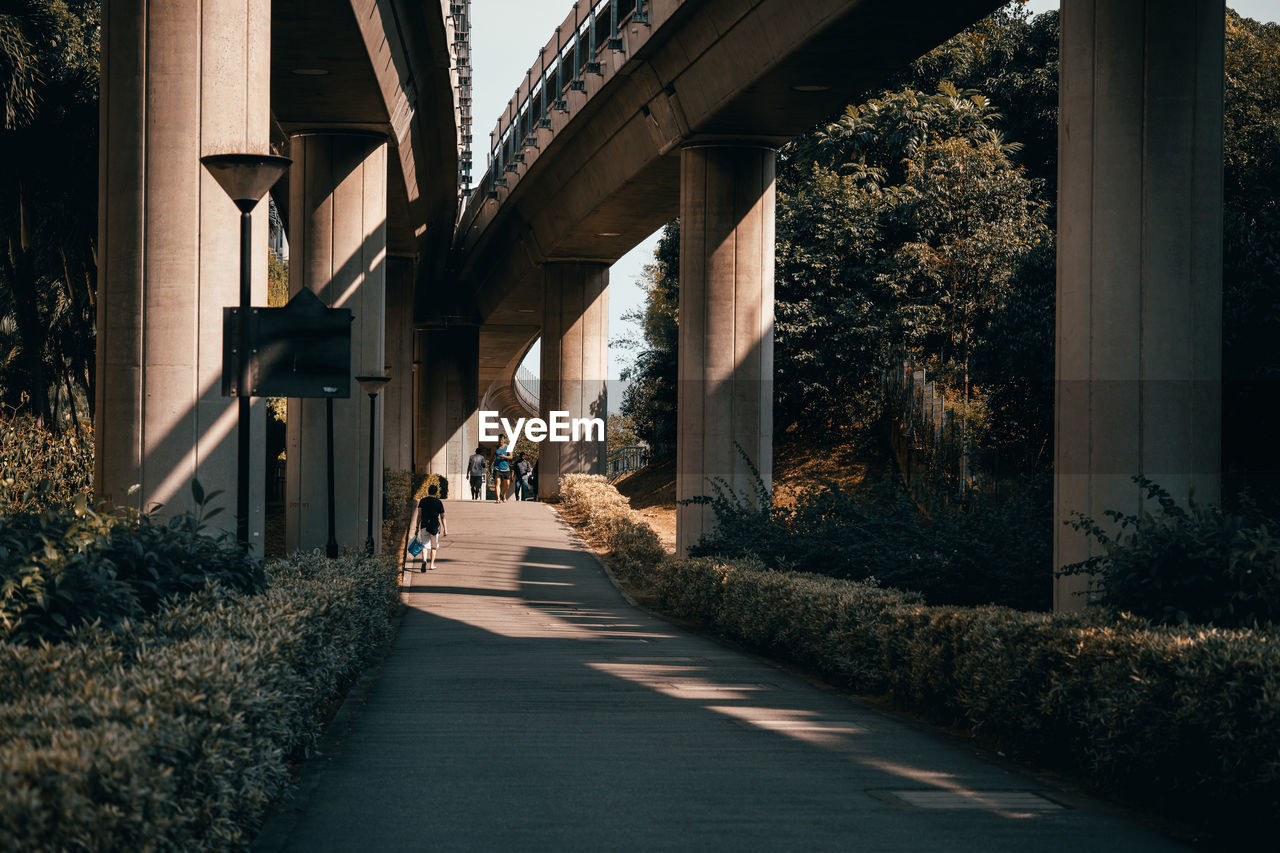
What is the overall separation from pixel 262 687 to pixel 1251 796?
14.9ft

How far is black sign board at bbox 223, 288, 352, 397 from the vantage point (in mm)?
10320

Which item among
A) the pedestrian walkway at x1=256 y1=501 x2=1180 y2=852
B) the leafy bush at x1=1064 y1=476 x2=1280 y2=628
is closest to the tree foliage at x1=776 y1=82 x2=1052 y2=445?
the pedestrian walkway at x1=256 y1=501 x2=1180 y2=852

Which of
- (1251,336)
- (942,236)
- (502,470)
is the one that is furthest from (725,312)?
(502,470)

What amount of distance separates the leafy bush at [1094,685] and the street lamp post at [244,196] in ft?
17.1

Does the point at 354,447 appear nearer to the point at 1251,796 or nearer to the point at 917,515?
the point at 917,515

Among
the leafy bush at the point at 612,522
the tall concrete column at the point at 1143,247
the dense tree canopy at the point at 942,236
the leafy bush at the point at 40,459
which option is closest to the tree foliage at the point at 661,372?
the dense tree canopy at the point at 942,236

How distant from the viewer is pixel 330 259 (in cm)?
2278

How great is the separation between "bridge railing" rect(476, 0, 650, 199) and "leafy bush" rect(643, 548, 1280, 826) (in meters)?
14.3

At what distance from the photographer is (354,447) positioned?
23.8 meters

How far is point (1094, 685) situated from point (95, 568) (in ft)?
18.2

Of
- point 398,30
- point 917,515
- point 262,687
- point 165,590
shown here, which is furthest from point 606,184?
point 262,687

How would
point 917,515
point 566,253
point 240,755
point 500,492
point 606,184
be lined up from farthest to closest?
1. point 500,492
2. point 566,253
3. point 606,184
4. point 917,515
5. point 240,755

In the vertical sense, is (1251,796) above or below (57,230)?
below

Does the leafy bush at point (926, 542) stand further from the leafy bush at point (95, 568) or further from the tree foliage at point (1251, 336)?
the tree foliage at point (1251, 336)
